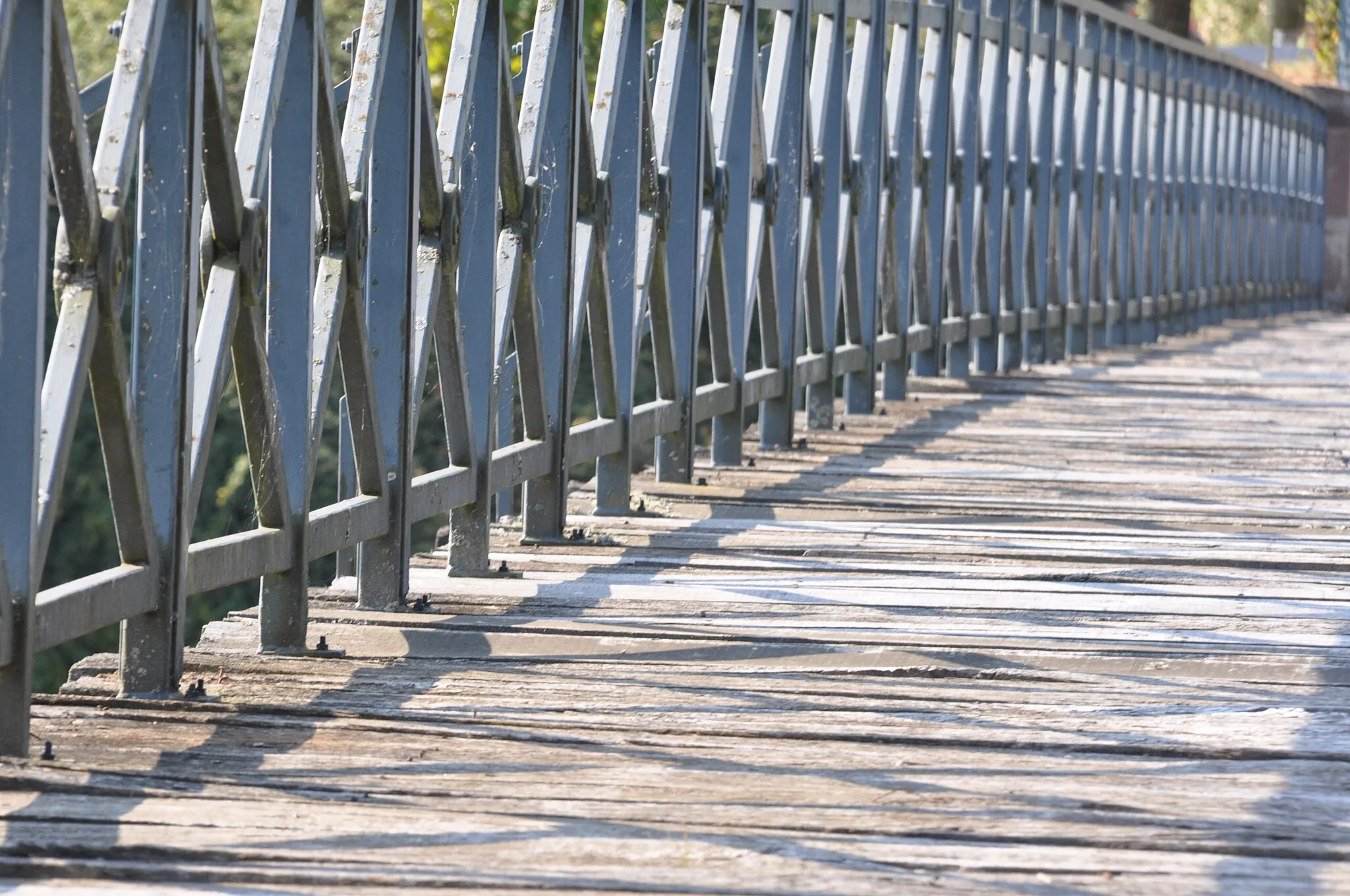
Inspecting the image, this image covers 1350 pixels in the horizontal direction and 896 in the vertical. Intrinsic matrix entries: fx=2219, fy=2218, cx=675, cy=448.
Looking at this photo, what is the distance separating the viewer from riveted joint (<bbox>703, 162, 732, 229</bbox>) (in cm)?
550

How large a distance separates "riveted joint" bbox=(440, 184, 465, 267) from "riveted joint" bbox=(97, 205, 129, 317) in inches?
46.8

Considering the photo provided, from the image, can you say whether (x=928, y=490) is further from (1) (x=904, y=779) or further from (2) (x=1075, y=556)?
(1) (x=904, y=779)

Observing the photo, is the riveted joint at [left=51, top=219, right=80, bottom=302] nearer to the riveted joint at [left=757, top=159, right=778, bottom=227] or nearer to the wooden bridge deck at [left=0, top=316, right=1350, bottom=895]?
the wooden bridge deck at [left=0, top=316, right=1350, bottom=895]

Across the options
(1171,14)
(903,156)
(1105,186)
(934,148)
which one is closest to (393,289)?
(903,156)

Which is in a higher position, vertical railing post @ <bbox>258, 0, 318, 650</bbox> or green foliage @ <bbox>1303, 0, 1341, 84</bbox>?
green foliage @ <bbox>1303, 0, 1341, 84</bbox>

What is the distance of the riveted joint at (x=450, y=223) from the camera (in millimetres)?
3838

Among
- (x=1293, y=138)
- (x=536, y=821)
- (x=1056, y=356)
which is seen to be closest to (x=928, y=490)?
(x=536, y=821)

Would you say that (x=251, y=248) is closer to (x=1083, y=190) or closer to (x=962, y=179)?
(x=962, y=179)

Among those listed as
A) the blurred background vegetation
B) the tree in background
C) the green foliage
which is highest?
the green foliage

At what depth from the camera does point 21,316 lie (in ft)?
8.26

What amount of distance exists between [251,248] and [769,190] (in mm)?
2900

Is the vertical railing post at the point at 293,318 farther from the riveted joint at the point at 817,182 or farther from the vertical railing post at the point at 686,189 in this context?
the riveted joint at the point at 817,182

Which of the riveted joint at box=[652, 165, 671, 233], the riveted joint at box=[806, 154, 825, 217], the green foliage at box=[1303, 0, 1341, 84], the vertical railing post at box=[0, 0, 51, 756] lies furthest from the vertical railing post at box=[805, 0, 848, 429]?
the green foliage at box=[1303, 0, 1341, 84]

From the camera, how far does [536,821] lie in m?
2.36
